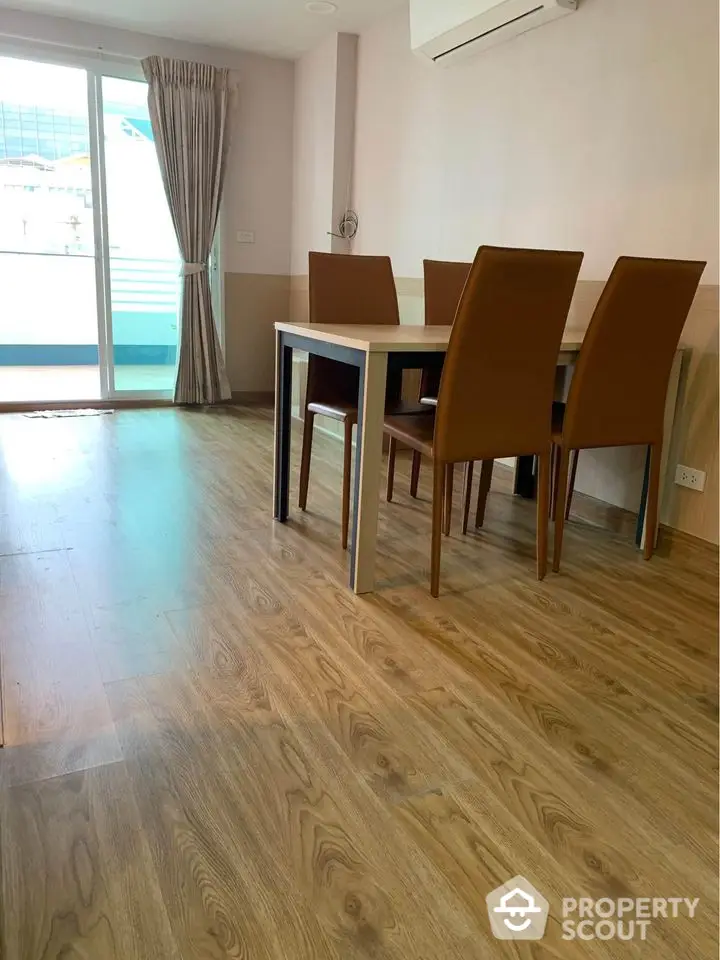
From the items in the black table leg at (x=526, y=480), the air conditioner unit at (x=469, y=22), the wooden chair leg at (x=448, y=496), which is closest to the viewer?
the wooden chair leg at (x=448, y=496)

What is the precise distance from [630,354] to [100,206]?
4019 millimetres

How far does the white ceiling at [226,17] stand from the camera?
168 inches

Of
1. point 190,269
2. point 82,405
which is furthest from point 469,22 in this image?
point 82,405

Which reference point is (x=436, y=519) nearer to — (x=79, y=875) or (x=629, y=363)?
(x=629, y=363)

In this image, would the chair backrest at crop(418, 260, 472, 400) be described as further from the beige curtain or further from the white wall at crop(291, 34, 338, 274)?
the beige curtain

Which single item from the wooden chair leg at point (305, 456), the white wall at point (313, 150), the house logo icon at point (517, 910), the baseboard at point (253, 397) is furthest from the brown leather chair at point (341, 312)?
the baseboard at point (253, 397)

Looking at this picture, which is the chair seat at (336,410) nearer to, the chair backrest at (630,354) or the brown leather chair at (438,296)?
the brown leather chair at (438,296)

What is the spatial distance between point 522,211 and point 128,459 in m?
2.29

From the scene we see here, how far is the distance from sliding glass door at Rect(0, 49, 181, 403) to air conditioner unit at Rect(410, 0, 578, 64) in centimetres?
225

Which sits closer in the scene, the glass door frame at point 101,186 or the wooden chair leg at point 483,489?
the wooden chair leg at point 483,489

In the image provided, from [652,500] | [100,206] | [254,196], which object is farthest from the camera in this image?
[254,196]

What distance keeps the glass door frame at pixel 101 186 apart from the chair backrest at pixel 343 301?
2.64 metres

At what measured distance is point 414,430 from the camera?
231 centimetres

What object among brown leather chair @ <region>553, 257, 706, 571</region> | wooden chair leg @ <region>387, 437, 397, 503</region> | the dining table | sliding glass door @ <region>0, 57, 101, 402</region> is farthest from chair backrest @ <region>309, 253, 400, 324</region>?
sliding glass door @ <region>0, 57, 101, 402</region>
